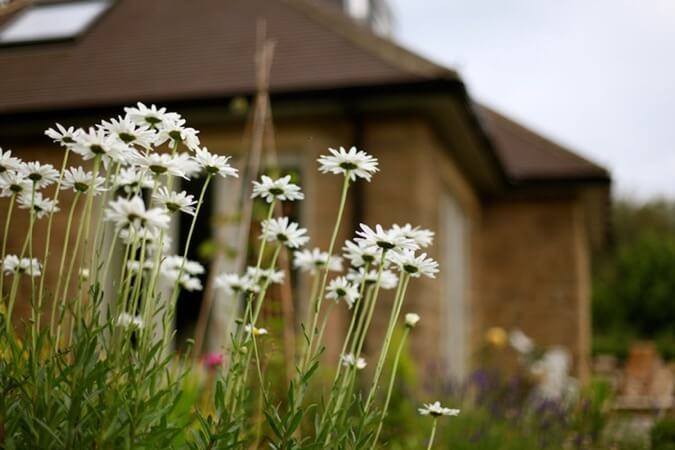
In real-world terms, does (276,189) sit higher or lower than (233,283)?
higher

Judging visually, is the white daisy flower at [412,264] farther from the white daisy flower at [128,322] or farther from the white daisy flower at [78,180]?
the white daisy flower at [78,180]

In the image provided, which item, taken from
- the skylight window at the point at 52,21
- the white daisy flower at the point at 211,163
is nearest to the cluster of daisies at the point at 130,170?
the white daisy flower at the point at 211,163

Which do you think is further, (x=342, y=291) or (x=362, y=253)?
(x=342, y=291)

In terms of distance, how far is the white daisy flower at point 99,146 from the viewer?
5.71 feet

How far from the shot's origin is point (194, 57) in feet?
26.4

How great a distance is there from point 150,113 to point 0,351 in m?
0.69

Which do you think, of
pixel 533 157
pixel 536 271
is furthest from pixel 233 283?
pixel 533 157

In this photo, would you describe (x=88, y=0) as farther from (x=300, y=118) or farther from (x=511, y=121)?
(x=511, y=121)

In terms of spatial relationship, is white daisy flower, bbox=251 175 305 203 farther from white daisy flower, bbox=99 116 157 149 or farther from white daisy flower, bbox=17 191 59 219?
white daisy flower, bbox=17 191 59 219

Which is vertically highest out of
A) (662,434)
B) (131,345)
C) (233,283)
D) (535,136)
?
(535,136)

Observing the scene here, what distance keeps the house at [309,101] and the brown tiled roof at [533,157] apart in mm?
113

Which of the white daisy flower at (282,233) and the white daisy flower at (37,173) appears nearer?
the white daisy flower at (37,173)

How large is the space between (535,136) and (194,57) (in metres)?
6.15

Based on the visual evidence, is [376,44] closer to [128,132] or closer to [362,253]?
[362,253]
